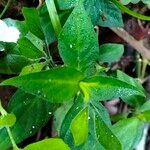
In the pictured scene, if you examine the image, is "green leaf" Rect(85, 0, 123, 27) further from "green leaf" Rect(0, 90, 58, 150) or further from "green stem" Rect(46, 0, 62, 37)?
"green leaf" Rect(0, 90, 58, 150)

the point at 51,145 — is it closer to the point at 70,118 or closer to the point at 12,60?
the point at 70,118

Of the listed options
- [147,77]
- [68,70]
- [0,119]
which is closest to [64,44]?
[68,70]

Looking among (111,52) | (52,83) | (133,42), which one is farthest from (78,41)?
(133,42)

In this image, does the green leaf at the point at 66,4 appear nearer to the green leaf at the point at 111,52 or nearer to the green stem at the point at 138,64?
the green leaf at the point at 111,52

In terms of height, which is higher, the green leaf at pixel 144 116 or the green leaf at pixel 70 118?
the green leaf at pixel 70 118

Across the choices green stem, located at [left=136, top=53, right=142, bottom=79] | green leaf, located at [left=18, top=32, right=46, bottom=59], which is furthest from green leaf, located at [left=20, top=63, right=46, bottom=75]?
green stem, located at [left=136, top=53, right=142, bottom=79]

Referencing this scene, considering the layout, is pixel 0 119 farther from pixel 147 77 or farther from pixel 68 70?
pixel 147 77

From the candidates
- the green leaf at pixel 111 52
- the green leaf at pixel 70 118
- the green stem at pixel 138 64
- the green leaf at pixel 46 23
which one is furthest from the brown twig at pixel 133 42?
the green leaf at pixel 70 118
